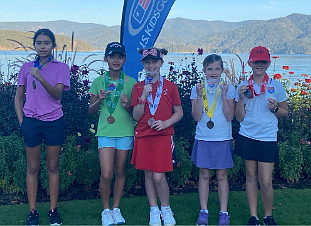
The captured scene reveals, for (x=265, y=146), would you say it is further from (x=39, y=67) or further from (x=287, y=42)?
(x=287, y=42)

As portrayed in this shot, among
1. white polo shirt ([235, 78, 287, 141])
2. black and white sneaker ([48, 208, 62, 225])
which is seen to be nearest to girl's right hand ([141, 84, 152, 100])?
white polo shirt ([235, 78, 287, 141])

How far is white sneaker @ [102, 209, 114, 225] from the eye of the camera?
3.87 m

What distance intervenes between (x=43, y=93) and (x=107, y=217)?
151 cm

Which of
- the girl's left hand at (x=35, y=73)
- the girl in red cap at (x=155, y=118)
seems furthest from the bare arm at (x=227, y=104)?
the girl's left hand at (x=35, y=73)

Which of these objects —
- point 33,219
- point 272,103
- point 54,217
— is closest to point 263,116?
point 272,103

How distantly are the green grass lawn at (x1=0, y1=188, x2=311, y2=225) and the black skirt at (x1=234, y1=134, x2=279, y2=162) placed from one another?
866 mm

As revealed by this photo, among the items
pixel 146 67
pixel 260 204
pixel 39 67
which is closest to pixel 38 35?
pixel 39 67

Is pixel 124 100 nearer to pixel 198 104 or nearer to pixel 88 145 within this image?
pixel 198 104

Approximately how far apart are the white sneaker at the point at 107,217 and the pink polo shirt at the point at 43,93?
118 centimetres

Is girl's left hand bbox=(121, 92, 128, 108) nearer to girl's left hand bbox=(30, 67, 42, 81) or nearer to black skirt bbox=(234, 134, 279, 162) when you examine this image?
girl's left hand bbox=(30, 67, 42, 81)

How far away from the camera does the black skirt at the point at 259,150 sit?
3.58 meters

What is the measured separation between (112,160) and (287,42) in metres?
136

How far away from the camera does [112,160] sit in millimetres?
3803

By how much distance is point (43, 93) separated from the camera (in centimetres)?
364
